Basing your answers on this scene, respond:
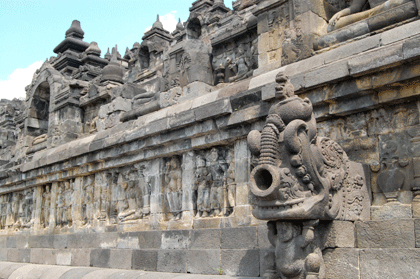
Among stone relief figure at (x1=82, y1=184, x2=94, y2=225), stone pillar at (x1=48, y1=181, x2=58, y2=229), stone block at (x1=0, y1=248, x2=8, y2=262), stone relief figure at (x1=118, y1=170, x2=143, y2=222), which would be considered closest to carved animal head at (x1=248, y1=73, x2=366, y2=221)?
stone relief figure at (x1=118, y1=170, x2=143, y2=222)

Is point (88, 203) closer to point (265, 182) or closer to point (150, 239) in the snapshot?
point (150, 239)

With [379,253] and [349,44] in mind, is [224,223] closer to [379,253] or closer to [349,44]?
[379,253]

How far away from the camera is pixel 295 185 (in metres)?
5.07

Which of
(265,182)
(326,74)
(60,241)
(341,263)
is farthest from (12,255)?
(326,74)

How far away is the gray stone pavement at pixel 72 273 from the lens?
754 cm

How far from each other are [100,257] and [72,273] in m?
0.68

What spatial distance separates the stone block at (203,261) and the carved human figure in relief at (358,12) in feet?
13.8

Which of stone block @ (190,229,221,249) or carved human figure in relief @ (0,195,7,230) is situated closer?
stone block @ (190,229,221,249)

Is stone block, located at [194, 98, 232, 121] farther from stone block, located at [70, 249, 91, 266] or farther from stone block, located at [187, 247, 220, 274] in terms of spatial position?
stone block, located at [70, 249, 91, 266]

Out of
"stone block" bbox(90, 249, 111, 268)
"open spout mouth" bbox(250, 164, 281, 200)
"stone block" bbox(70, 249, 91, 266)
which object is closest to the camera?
"open spout mouth" bbox(250, 164, 281, 200)

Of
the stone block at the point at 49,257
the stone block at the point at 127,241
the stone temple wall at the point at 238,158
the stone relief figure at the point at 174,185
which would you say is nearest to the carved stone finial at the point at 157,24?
the stone temple wall at the point at 238,158

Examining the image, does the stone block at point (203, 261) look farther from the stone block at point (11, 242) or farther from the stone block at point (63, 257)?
the stone block at point (11, 242)

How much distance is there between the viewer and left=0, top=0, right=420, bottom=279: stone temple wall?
17.9 feet

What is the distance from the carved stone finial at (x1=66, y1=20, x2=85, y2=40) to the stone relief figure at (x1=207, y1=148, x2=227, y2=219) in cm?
1771
